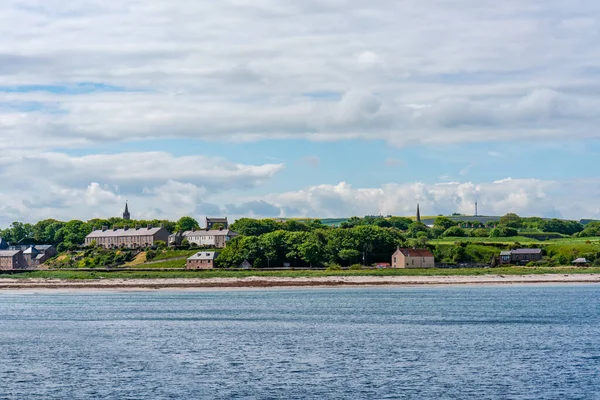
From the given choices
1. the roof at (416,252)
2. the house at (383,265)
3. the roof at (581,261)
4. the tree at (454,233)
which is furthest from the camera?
the tree at (454,233)

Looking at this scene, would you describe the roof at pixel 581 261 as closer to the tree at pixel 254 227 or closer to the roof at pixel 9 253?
the tree at pixel 254 227

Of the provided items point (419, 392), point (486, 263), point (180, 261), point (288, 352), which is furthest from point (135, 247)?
point (419, 392)

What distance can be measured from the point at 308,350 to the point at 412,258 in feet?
301

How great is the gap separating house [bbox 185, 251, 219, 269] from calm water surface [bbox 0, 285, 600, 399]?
210ft

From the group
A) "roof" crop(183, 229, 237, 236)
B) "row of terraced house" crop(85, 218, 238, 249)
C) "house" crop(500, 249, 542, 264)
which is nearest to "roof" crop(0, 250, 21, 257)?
"row of terraced house" crop(85, 218, 238, 249)

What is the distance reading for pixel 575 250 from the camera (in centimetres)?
12794

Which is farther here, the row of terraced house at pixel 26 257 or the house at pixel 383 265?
the row of terraced house at pixel 26 257

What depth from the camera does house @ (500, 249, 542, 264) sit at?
5231 inches

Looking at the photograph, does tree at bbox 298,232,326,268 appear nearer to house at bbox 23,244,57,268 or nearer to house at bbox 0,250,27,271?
house at bbox 23,244,57,268

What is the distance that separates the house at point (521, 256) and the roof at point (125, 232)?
85520 mm

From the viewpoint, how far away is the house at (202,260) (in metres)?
137

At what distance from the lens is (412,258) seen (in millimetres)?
130625

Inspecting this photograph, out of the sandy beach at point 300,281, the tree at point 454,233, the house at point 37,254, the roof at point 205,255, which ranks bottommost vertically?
the sandy beach at point 300,281

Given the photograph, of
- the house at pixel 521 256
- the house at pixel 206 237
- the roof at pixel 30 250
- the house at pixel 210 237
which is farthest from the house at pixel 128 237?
the house at pixel 521 256
